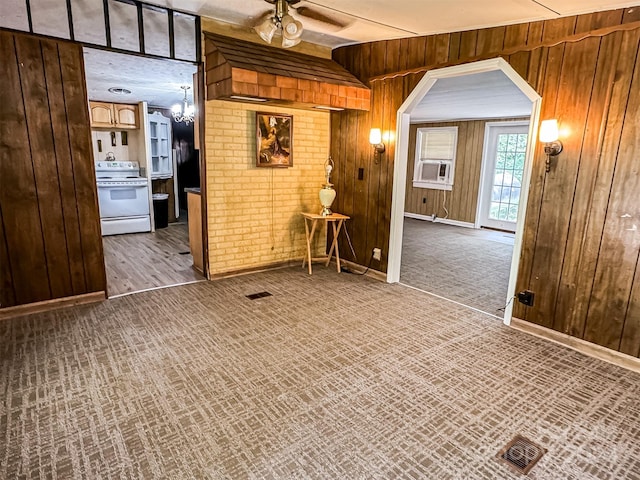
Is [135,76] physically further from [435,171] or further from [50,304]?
[435,171]

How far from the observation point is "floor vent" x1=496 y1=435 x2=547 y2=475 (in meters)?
1.87

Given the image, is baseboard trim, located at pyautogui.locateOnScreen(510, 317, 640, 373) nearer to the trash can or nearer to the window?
the window

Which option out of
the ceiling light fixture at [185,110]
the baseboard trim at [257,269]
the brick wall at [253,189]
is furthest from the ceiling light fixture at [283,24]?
the ceiling light fixture at [185,110]

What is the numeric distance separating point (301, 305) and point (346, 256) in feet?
5.12

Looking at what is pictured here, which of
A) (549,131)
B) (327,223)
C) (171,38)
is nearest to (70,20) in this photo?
(171,38)

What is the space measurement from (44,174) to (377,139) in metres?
3.36

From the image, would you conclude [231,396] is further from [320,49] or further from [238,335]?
[320,49]

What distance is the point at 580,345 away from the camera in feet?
9.91

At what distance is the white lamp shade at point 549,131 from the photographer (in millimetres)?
2930

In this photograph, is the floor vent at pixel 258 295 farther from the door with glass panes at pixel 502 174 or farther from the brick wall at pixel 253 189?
the door with glass panes at pixel 502 174

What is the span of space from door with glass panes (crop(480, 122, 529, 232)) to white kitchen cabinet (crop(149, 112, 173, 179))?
673 centimetres

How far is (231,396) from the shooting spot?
2.34 metres

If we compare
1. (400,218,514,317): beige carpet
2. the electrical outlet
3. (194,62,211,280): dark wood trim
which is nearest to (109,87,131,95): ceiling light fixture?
(194,62,211,280): dark wood trim

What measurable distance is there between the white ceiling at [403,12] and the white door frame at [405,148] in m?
0.36
